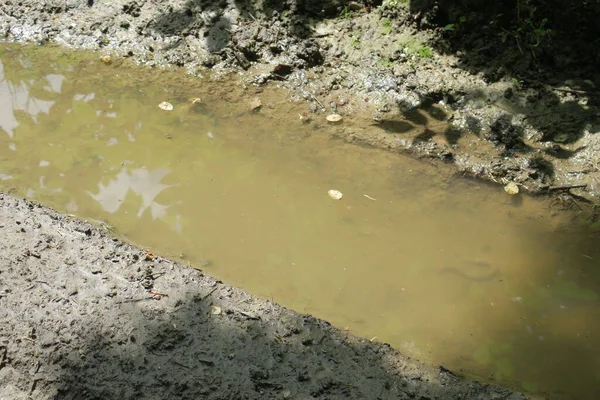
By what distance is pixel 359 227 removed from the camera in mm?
3609

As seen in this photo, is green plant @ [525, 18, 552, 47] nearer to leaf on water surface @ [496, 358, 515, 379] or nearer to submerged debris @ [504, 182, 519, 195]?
submerged debris @ [504, 182, 519, 195]

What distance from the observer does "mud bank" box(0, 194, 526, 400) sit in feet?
8.09

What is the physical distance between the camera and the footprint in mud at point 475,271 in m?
3.34

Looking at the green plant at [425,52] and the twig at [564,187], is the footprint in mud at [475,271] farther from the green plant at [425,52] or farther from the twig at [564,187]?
the green plant at [425,52]

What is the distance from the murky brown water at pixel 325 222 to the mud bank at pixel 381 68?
0.93 ft

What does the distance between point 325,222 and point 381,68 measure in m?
1.86

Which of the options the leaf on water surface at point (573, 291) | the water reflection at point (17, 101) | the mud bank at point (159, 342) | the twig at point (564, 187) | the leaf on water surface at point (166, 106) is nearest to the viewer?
the mud bank at point (159, 342)

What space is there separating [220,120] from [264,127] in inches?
15.5

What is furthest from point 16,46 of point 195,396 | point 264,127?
point 195,396

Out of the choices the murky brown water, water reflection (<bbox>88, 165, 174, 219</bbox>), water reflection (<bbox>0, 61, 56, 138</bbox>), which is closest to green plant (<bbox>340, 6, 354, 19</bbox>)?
the murky brown water

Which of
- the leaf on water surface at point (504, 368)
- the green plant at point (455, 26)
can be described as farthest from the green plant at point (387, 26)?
the leaf on water surface at point (504, 368)

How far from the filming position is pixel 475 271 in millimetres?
3375

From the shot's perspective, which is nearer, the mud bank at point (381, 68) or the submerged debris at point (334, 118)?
the mud bank at point (381, 68)

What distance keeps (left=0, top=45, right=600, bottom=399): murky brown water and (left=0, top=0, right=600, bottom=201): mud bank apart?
0.28 meters
